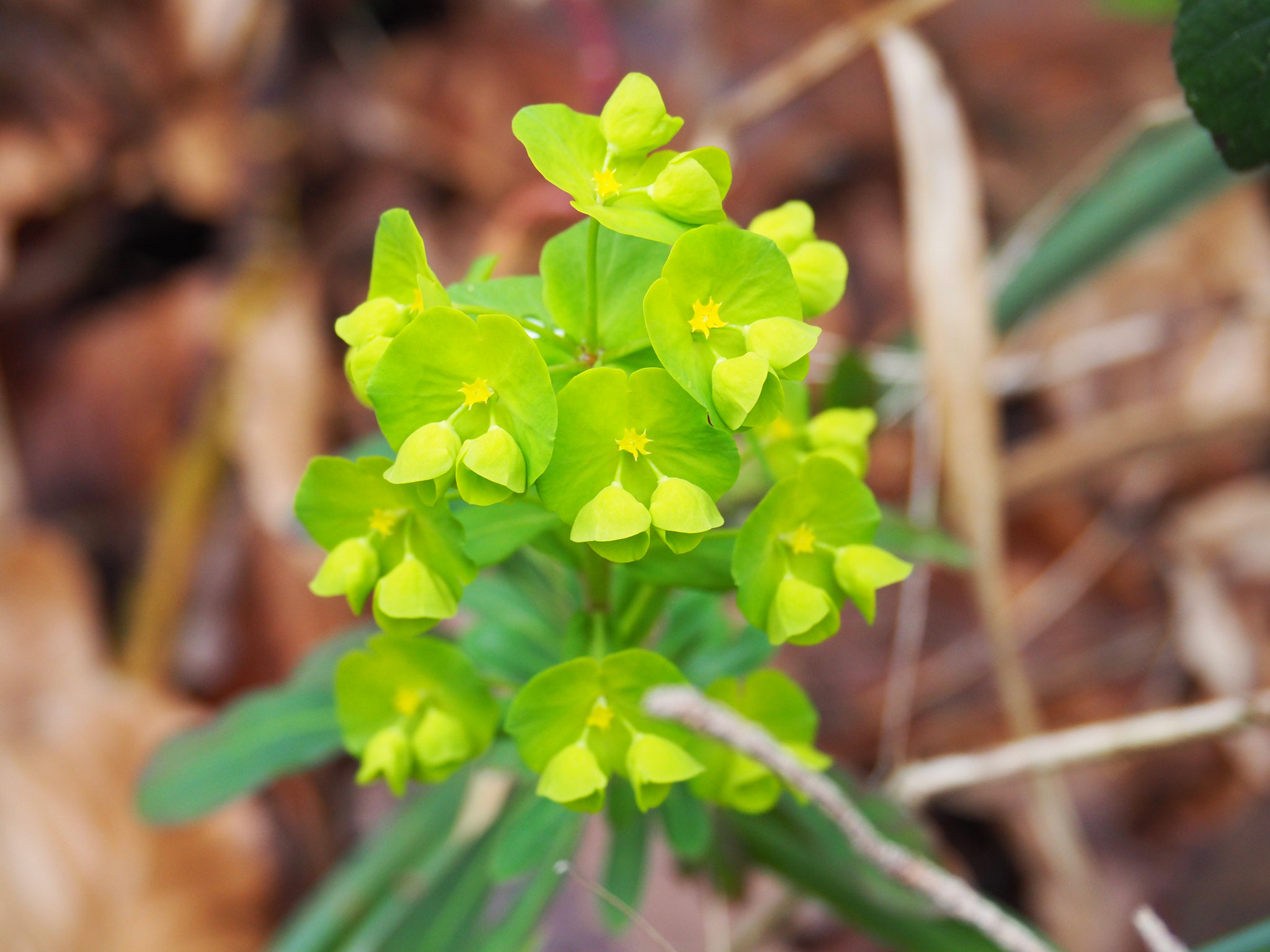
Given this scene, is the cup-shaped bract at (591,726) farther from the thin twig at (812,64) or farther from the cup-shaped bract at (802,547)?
the thin twig at (812,64)

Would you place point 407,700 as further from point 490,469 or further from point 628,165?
point 628,165

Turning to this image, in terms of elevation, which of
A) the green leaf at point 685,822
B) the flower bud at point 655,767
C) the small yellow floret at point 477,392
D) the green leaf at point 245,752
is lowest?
the green leaf at point 685,822

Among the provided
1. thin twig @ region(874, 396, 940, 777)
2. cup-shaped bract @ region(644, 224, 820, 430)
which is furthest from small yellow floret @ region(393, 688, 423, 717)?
thin twig @ region(874, 396, 940, 777)

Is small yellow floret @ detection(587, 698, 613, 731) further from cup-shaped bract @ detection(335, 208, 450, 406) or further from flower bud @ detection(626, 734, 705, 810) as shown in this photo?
cup-shaped bract @ detection(335, 208, 450, 406)

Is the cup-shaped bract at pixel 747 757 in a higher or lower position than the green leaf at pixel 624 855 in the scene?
higher

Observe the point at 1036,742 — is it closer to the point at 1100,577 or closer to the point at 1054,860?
the point at 1054,860

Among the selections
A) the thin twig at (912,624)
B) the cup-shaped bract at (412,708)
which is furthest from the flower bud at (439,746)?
the thin twig at (912,624)

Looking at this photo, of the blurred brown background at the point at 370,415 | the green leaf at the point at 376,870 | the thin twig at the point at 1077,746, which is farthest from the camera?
the blurred brown background at the point at 370,415
